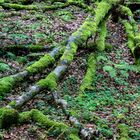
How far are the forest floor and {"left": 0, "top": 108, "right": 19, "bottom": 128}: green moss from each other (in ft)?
0.45

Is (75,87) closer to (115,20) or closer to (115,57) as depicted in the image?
(115,57)

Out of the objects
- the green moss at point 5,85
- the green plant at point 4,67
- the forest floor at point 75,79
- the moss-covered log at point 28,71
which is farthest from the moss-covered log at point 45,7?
the green moss at point 5,85

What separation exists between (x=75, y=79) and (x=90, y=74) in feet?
1.67

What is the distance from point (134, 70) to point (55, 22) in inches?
209

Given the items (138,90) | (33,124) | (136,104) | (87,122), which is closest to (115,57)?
(138,90)

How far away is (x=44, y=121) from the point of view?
24.2ft

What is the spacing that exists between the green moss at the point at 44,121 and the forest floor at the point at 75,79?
0.13 metres

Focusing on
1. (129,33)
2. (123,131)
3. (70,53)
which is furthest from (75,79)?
(129,33)

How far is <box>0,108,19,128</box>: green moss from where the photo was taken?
698 cm

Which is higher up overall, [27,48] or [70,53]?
[70,53]

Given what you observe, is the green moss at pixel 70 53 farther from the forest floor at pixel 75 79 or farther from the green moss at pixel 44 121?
the green moss at pixel 44 121

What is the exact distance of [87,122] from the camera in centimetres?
795

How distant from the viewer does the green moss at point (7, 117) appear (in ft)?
22.9

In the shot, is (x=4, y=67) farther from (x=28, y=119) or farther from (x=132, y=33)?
(x=132, y=33)
